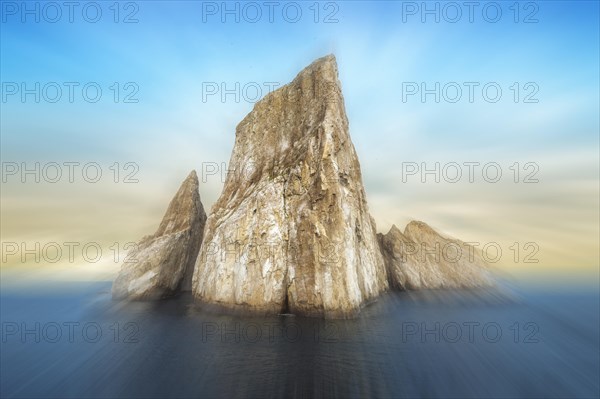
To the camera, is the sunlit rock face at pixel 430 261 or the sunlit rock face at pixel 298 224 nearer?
the sunlit rock face at pixel 298 224

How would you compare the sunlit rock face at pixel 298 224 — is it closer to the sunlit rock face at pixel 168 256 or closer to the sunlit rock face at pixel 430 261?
the sunlit rock face at pixel 168 256

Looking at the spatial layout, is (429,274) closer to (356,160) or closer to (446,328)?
(446,328)

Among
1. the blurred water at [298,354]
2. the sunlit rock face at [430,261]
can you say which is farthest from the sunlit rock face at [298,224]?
the sunlit rock face at [430,261]

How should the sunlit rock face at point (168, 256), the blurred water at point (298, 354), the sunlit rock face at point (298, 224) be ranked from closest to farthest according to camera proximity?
the blurred water at point (298, 354)
the sunlit rock face at point (298, 224)
the sunlit rock face at point (168, 256)

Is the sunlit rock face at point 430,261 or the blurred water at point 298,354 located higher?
the sunlit rock face at point 430,261

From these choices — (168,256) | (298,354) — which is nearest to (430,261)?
(298,354)

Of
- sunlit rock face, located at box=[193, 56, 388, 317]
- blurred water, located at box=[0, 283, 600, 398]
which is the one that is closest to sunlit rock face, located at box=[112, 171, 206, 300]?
blurred water, located at box=[0, 283, 600, 398]
